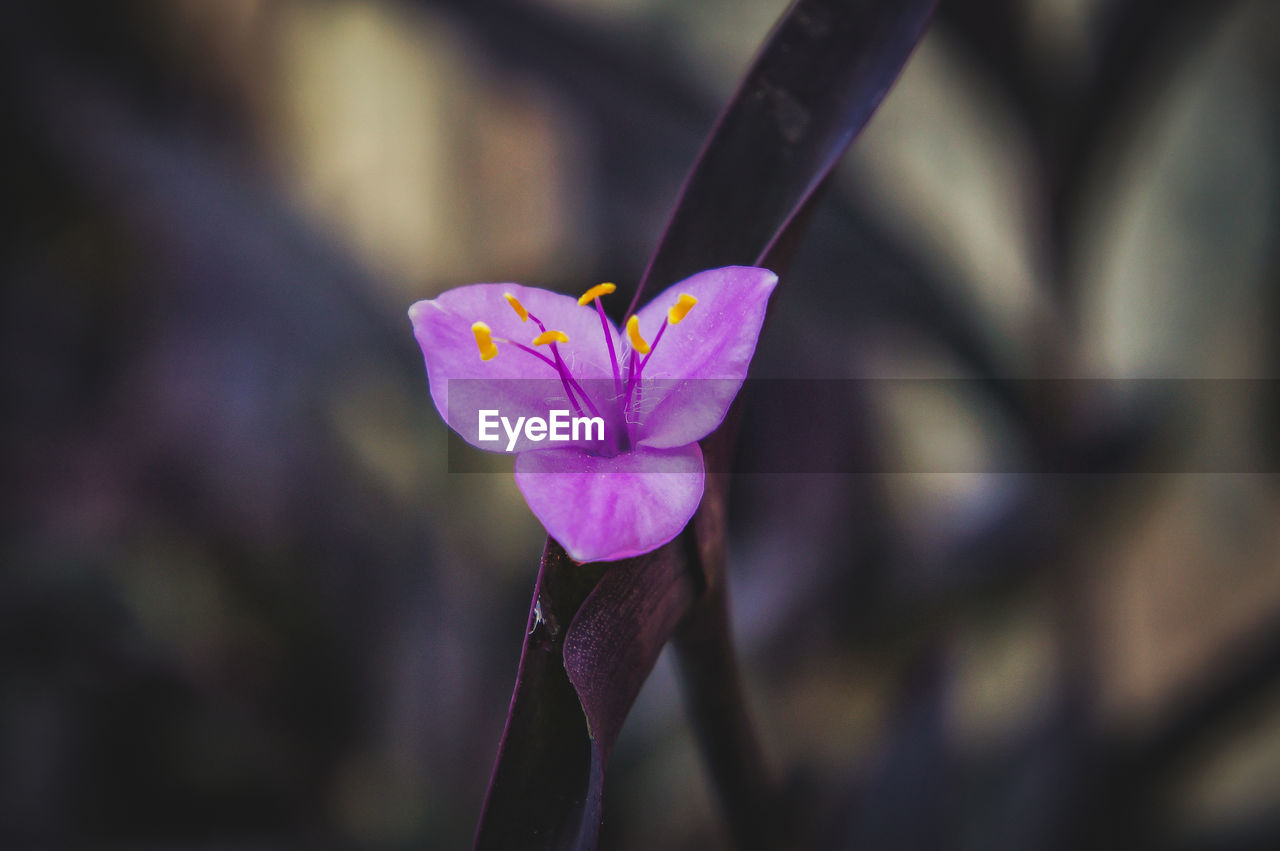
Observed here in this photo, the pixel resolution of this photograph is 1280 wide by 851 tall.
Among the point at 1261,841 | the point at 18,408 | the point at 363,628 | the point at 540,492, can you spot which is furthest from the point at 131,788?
the point at 1261,841

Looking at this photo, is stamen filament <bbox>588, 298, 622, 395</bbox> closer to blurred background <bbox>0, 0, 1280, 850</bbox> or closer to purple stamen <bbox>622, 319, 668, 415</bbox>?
purple stamen <bbox>622, 319, 668, 415</bbox>

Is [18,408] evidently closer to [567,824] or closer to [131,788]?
[131,788]

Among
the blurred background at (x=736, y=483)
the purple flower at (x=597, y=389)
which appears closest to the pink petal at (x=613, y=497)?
Result: the purple flower at (x=597, y=389)

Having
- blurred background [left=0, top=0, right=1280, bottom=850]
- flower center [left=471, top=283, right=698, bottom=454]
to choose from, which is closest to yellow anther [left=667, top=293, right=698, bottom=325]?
flower center [left=471, top=283, right=698, bottom=454]

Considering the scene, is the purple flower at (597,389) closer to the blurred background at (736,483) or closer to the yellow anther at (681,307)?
the yellow anther at (681,307)

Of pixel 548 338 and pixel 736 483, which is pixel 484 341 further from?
pixel 736 483
